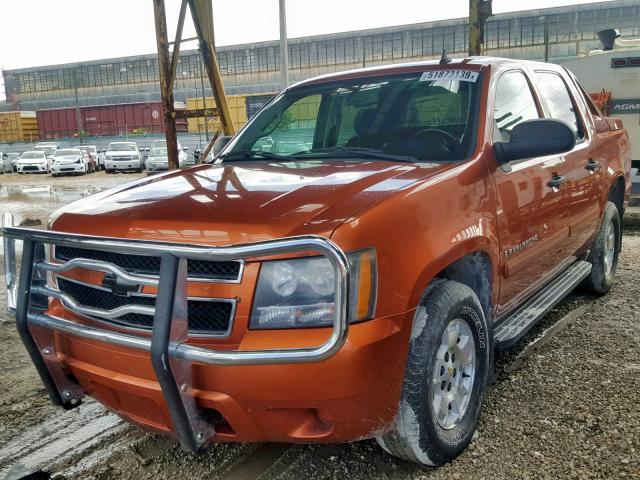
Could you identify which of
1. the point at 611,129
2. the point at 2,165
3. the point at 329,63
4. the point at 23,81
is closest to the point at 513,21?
the point at 329,63

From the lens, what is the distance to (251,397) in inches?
84.6

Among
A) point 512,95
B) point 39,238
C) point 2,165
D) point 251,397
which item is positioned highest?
point 512,95

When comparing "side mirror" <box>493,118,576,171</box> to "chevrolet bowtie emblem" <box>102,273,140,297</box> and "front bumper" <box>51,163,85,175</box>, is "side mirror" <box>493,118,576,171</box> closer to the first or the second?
"chevrolet bowtie emblem" <box>102,273,140,297</box>

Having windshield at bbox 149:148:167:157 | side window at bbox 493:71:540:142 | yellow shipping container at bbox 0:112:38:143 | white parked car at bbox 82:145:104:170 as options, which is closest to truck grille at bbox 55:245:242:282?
side window at bbox 493:71:540:142

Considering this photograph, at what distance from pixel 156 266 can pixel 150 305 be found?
15cm

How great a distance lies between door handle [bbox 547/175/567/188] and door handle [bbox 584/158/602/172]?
63 centimetres

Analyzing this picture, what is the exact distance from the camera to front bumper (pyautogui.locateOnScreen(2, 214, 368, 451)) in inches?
81.2

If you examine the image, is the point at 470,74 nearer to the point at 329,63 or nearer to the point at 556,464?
the point at 556,464

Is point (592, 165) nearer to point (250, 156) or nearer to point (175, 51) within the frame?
point (250, 156)

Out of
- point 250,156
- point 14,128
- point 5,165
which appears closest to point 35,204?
point 250,156

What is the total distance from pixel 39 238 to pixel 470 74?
2376mm

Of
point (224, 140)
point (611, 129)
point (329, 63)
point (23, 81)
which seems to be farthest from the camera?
point (23, 81)

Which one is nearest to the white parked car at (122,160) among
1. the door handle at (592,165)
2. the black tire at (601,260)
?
the black tire at (601,260)

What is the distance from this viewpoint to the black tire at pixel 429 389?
2.40m
